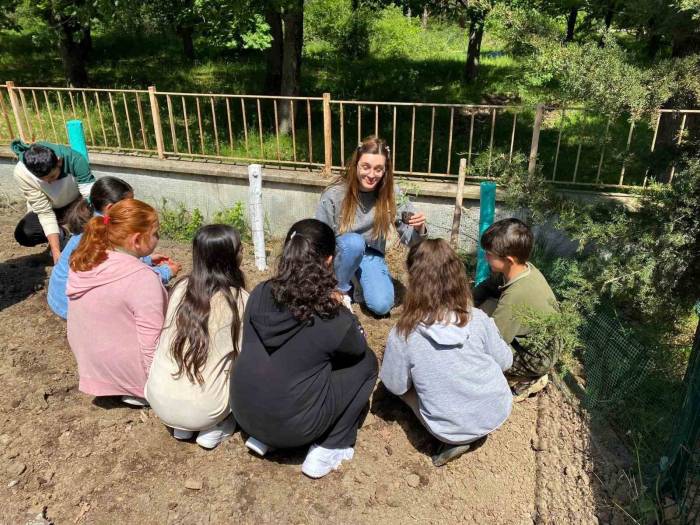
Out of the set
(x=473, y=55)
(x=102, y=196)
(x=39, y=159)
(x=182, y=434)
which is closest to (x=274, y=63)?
(x=473, y=55)

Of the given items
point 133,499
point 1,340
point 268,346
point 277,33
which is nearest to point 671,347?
point 268,346

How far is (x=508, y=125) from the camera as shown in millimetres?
8148

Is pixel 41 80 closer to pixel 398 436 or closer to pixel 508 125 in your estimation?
pixel 508 125

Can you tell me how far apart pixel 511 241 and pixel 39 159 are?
Result: 331 centimetres

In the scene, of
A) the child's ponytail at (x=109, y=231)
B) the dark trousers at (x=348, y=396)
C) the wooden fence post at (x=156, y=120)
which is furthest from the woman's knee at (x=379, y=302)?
the wooden fence post at (x=156, y=120)

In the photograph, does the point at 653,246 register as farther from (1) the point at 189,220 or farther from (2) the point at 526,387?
(1) the point at 189,220

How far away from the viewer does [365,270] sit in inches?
145

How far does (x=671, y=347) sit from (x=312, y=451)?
2.27 m

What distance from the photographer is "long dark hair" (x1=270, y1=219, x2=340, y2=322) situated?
1972 mm

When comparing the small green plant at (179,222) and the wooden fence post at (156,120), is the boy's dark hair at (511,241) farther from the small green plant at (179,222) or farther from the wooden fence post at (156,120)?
the wooden fence post at (156,120)

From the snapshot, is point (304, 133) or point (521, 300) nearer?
point (521, 300)

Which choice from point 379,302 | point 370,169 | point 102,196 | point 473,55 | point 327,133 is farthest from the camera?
point 473,55

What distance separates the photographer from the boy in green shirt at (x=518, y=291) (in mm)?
2557

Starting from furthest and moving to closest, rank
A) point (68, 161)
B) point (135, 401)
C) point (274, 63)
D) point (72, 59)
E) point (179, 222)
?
1. point (72, 59)
2. point (274, 63)
3. point (179, 222)
4. point (68, 161)
5. point (135, 401)
